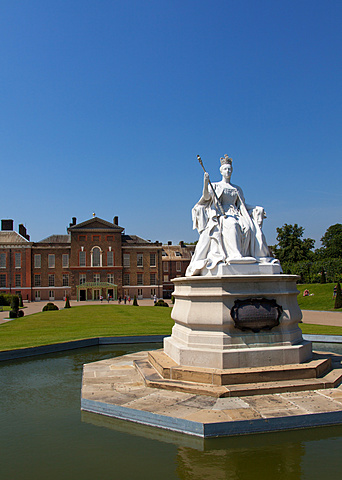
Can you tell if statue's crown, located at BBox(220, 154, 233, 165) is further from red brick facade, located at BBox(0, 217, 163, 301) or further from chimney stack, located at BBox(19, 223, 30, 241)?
chimney stack, located at BBox(19, 223, 30, 241)

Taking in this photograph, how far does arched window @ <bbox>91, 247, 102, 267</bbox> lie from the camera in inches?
2596

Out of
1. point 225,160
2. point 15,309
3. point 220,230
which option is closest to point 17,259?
point 15,309

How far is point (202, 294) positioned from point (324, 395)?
2836mm

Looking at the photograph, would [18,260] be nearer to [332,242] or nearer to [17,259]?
[17,259]

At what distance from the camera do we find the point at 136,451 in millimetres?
5453

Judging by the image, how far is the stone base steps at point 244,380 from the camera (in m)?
7.24

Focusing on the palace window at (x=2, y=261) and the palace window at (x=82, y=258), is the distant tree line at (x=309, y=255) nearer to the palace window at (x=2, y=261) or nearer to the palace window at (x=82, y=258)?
the palace window at (x=82, y=258)

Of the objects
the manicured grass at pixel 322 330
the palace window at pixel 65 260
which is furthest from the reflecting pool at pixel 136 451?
the palace window at pixel 65 260

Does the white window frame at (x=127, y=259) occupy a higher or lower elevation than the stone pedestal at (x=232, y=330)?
higher

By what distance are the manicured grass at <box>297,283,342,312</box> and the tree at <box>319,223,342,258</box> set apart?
27632mm

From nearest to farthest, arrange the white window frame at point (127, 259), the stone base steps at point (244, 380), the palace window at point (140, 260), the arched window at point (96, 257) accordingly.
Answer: the stone base steps at point (244, 380), the arched window at point (96, 257), the white window frame at point (127, 259), the palace window at point (140, 260)

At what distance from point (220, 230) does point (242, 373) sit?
3.17 metres

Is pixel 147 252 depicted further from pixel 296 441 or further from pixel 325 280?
pixel 296 441

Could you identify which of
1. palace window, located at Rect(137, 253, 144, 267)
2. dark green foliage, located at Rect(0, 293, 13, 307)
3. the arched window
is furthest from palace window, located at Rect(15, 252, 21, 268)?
palace window, located at Rect(137, 253, 144, 267)
